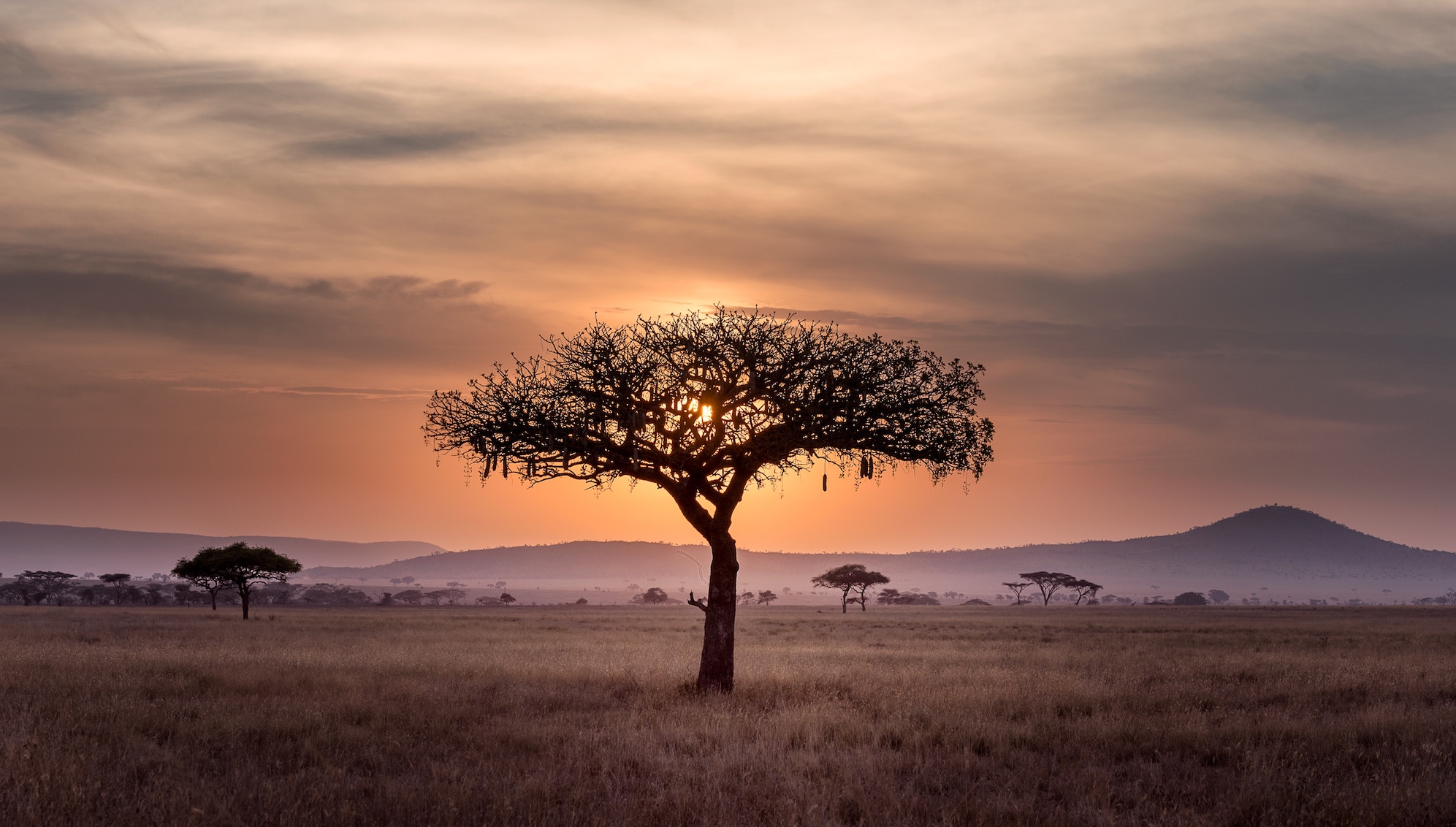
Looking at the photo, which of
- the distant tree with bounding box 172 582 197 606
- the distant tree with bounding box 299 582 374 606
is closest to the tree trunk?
the distant tree with bounding box 172 582 197 606

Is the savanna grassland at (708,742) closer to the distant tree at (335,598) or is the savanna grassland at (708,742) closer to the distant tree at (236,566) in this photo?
the distant tree at (236,566)

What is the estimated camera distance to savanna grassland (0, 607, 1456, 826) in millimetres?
12273

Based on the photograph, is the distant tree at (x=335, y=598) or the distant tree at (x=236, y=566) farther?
the distant tree at (x=335, y=598)

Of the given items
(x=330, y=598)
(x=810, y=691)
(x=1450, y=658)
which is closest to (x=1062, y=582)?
(x=330, y=598)

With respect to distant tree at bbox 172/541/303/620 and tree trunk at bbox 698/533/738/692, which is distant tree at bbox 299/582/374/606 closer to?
distant tree at bbox 172/541/303/620

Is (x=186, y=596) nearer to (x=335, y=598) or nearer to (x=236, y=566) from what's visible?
(x=335, y=598)

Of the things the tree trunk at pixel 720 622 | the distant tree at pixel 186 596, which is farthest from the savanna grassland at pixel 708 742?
the distant tree at pixel 186 596

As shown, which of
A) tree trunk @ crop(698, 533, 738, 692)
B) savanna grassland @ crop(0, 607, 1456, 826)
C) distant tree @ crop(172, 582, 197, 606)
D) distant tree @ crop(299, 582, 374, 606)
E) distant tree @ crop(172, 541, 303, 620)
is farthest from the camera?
distant tree @ crop(299, 582, 374, 606)

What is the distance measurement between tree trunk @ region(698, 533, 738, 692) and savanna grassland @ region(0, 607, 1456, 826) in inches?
43.0

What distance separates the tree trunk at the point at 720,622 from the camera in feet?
77.0

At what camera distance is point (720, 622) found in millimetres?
23531

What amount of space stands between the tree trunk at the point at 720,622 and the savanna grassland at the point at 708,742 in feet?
3.58

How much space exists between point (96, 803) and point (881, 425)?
16011 millimetres

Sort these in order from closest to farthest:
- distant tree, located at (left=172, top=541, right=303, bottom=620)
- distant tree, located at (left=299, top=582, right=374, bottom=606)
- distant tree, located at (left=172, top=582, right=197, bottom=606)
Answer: distant tree, located at (left=172, top=541, right=303, bottom=620) < distant tree, located at (left=172, top=582, right=197, bottom=606) < distant tree, located at (left=299, top=582, right=374, bottom=606)
